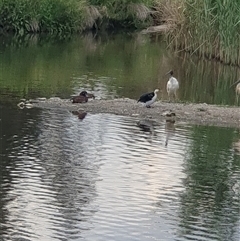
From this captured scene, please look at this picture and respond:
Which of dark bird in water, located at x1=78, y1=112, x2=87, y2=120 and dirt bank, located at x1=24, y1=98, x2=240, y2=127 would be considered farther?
dirt bank, located at x1=24, y1=98, x2=240, y2=127

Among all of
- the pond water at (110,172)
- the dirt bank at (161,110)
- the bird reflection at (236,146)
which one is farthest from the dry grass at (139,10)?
the bird reflection at (236,146)

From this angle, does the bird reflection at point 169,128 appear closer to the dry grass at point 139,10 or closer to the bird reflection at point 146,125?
the bird reflection at point 146,125

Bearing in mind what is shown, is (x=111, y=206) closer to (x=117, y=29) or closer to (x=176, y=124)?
(x=176, y=124)

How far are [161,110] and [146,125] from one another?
5.82 feet

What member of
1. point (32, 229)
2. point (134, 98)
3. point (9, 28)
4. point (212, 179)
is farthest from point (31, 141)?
point (9, 28)

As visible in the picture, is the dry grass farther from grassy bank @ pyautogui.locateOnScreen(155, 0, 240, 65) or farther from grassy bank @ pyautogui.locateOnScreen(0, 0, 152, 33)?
grassy bank @ pyautogui.locateOnScreen(155, 0, 240, 65)

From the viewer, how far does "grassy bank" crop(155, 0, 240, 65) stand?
2970 centimetres

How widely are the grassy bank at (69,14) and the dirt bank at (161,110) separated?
973 inches

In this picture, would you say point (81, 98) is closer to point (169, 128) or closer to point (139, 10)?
point (169, 128)

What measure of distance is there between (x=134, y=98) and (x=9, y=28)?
24.5 metres

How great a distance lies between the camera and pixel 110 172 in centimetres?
1460

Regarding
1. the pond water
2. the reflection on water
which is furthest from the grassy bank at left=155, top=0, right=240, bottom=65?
the reflection on water

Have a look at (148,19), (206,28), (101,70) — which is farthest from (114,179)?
(148,19)

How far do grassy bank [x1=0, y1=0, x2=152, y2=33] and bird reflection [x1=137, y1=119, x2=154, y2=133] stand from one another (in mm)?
26870
